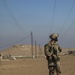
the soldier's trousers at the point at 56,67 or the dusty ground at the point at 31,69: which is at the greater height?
the dusty ground at the point at 31,69

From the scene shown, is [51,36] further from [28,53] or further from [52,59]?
[28,53]

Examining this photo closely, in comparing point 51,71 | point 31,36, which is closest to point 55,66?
point 51,71

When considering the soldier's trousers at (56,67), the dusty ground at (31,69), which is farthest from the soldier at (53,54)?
the dusty ground at (31,69)

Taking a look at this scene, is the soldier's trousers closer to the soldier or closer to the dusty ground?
the soldier

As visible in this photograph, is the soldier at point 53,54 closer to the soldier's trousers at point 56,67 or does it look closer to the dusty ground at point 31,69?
the soldier's trousers at point 56,67

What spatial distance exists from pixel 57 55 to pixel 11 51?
5827 inches

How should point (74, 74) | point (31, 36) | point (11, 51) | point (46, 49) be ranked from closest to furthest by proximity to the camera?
point (46, 49), point (74, 74), point (31, 36), point (11, 51)

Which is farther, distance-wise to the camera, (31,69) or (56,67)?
(31,69)

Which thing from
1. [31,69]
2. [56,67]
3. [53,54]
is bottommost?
[56,67]

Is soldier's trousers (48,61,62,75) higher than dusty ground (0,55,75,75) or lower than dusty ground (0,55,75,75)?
lower

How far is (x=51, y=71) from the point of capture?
12977mm

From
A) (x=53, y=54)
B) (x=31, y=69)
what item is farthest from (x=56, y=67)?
(x=31, y=69)

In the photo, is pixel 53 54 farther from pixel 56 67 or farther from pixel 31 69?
pixel 31 69

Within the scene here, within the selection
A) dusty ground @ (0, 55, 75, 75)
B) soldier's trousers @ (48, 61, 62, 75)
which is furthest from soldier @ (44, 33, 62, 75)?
dusty ground @ (0, 55, 75, 75)
